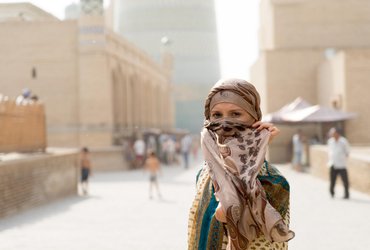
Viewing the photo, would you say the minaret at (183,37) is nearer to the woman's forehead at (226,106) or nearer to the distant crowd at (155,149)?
the distant crowd at (155,149)

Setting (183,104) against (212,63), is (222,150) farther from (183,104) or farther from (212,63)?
(212,63)

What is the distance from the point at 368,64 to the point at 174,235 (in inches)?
598

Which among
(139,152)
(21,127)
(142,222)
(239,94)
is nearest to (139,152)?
(139,152)

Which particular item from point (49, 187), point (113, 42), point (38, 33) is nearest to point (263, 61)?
point (113, 42)

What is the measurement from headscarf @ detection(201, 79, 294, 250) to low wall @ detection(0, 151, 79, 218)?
23.5 feet

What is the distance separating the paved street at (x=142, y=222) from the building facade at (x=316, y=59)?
8.59m

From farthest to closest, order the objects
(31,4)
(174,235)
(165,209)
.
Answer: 1. (31,4)
2. (165,209)
3. (174,235)

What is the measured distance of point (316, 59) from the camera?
24891 millimetres

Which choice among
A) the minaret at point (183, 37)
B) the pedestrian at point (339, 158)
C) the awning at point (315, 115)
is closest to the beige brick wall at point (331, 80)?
the awning at point (315, 115)

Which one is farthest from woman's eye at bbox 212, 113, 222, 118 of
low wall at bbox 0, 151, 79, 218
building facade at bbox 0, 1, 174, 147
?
building facade at bbox 0, 1, 174, 147

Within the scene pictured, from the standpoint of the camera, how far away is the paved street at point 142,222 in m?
6.93

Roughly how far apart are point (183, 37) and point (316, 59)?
3441 cm

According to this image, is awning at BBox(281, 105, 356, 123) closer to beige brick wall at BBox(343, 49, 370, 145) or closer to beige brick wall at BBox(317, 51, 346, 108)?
beige brick wall at BBox(343, 49, 370, 145)

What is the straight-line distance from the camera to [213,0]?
196 ft
